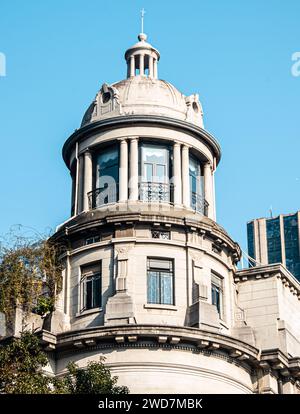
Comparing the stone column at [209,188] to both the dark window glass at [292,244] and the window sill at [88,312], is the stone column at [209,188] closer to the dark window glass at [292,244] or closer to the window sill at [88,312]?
the window sill at [88,312]

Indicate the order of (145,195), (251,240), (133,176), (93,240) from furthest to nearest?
1. (251,240)
2. (145,195)
3. (133,176)
4. (93,240)

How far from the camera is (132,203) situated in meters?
48.5

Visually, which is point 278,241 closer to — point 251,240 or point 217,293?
point 251,240

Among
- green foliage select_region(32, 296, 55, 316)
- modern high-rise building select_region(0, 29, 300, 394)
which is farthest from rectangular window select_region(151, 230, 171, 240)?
green foliage select_region(32, 296, 55, 316)

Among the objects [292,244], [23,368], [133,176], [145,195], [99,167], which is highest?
[292,244]

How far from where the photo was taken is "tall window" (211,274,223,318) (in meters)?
48.4

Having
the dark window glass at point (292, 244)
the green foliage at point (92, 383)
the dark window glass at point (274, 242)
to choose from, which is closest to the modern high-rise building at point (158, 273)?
the green foliage at point (92, 383)

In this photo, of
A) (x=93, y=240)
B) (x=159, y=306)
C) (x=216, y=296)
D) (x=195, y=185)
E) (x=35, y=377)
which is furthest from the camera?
(x=195, y=185)

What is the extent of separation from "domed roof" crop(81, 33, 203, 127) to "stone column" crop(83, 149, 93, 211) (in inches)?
74.2

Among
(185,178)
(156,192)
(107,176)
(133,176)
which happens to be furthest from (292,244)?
(133,176)

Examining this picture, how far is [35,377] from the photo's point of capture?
35.9 metres

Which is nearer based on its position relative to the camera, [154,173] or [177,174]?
[177,174]

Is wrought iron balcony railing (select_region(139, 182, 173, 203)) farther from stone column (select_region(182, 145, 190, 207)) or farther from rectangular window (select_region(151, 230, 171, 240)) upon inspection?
rectangular window (select_region(151, 230, 171, 240))

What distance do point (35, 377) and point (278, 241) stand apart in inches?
4655
